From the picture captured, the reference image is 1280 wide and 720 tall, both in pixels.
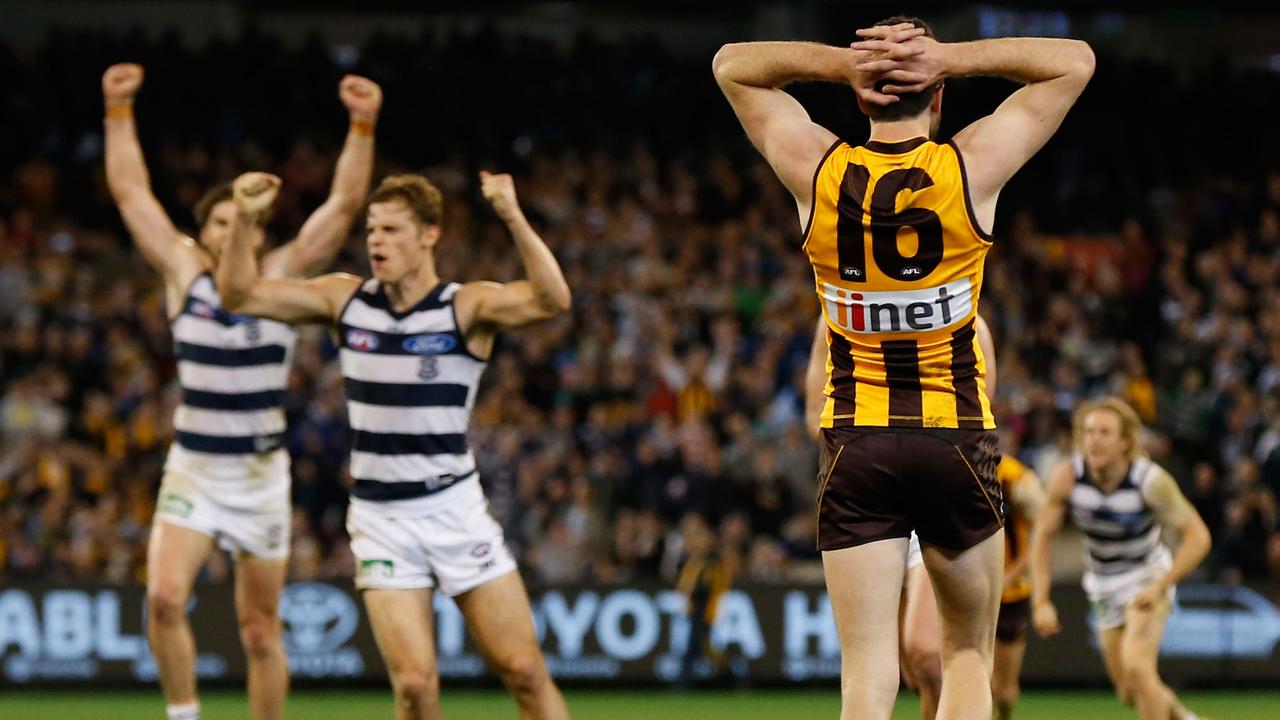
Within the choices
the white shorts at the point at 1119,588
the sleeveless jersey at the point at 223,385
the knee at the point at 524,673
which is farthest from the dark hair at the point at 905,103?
the white shorts at the point at 1119,588

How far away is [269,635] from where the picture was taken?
8.52 metres

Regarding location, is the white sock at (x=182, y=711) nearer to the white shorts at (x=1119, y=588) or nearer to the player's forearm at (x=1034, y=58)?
the player's forearm at (x=1034, y=58)

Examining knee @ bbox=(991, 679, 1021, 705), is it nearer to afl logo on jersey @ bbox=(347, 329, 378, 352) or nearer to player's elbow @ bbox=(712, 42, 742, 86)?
afl logo on jersey @ bbox=(347, 329, 378, 352)

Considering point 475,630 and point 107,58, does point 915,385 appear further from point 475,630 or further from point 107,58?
point 107,58

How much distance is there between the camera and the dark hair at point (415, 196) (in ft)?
24.7

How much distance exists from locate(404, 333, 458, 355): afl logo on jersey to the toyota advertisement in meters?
7.40

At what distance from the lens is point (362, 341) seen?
24.3 ft

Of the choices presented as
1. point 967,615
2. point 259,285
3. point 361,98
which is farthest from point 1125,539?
point 259,285

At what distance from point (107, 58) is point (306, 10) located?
3.79m

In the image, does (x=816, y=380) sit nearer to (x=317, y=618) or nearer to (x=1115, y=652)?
(x=1115, y=652)

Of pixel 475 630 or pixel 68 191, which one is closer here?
pixel 475 630

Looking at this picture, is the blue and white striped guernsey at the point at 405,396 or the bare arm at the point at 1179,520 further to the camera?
the bare arm at the point at 1179,520

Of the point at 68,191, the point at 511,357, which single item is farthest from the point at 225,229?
the point at 68,191

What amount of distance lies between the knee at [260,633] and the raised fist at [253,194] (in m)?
2.16
